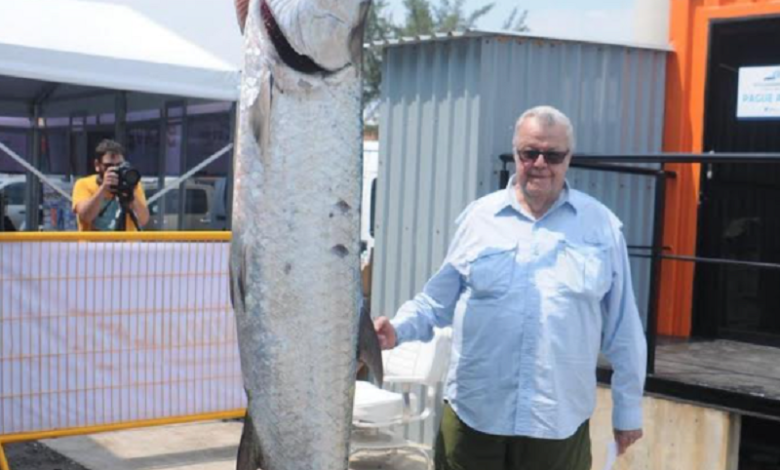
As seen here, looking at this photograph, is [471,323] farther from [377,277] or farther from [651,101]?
[651,101]

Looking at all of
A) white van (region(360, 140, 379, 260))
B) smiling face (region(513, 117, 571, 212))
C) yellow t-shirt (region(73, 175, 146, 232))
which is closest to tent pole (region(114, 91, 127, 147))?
white van (region(360, 140, 379, 260))

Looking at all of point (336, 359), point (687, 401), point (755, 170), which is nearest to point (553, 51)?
point (755, 170)

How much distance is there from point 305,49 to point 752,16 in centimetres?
565

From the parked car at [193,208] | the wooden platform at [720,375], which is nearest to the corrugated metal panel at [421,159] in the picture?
the wooden platform at [720,375]

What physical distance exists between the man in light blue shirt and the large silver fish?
2.39 feet

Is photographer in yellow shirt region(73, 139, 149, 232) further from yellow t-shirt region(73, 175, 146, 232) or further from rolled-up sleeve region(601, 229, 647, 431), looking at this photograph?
rolled-up sleeve region(601, 229, 647, 431)

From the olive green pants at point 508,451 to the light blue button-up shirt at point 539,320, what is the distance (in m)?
0.04

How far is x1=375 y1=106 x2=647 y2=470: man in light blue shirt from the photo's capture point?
3613 mm

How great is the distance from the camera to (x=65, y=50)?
27.7 ft

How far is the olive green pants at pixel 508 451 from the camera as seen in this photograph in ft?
11.9

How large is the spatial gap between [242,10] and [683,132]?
5.59 metres

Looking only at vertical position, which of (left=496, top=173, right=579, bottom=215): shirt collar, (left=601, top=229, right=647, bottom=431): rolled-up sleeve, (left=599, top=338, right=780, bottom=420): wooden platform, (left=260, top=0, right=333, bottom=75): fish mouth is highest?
(left=260, top=0, right=333, bottom=75): fish mouth

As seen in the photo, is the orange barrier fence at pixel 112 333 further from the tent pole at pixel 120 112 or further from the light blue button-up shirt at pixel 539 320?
the tent pole at pixel 120 112

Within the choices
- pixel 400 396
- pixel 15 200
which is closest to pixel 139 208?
pixel 400 396
